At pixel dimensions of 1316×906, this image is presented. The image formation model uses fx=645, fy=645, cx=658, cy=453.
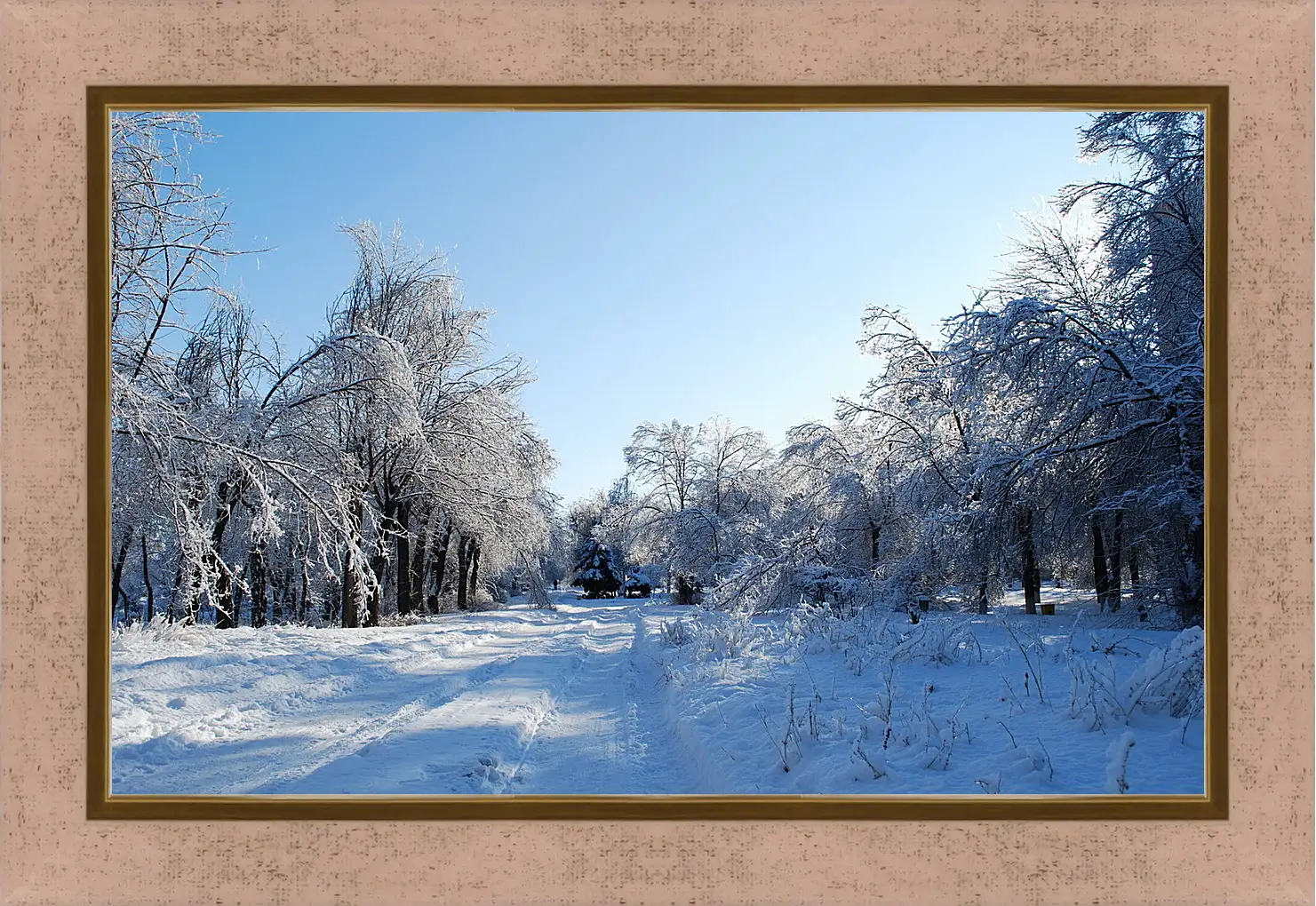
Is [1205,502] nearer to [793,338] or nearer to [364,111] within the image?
[793,338]

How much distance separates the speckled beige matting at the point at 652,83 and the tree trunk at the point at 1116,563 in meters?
1.77

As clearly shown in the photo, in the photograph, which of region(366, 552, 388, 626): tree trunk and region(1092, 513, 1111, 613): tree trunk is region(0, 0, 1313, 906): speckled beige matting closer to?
region(1092, 513, 1111, 613): tree trunk

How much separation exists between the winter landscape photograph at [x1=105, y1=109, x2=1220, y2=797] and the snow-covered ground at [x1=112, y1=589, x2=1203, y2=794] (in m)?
0.03

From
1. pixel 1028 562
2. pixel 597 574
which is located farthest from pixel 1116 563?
pixel 597 574

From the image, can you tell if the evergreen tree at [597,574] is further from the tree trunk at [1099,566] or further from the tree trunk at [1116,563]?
the tree trunk at [1116,563]

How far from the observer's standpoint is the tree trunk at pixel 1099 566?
467cm

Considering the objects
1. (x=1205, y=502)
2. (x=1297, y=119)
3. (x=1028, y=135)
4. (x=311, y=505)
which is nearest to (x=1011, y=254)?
(x=1028, y=135)

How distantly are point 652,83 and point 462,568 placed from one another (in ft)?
44.5

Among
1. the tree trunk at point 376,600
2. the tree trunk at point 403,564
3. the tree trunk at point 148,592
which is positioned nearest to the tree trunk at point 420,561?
the tree trunk at point 403,564

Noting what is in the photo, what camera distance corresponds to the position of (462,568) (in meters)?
15.0

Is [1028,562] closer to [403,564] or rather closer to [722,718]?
[722,718]

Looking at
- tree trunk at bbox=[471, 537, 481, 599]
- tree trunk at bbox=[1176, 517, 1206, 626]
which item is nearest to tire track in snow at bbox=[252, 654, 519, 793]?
tree trunk at bbox=[1176, 517, 1206, 626]

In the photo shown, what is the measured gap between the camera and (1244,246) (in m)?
2.95

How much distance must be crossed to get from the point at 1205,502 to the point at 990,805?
5.41ft
